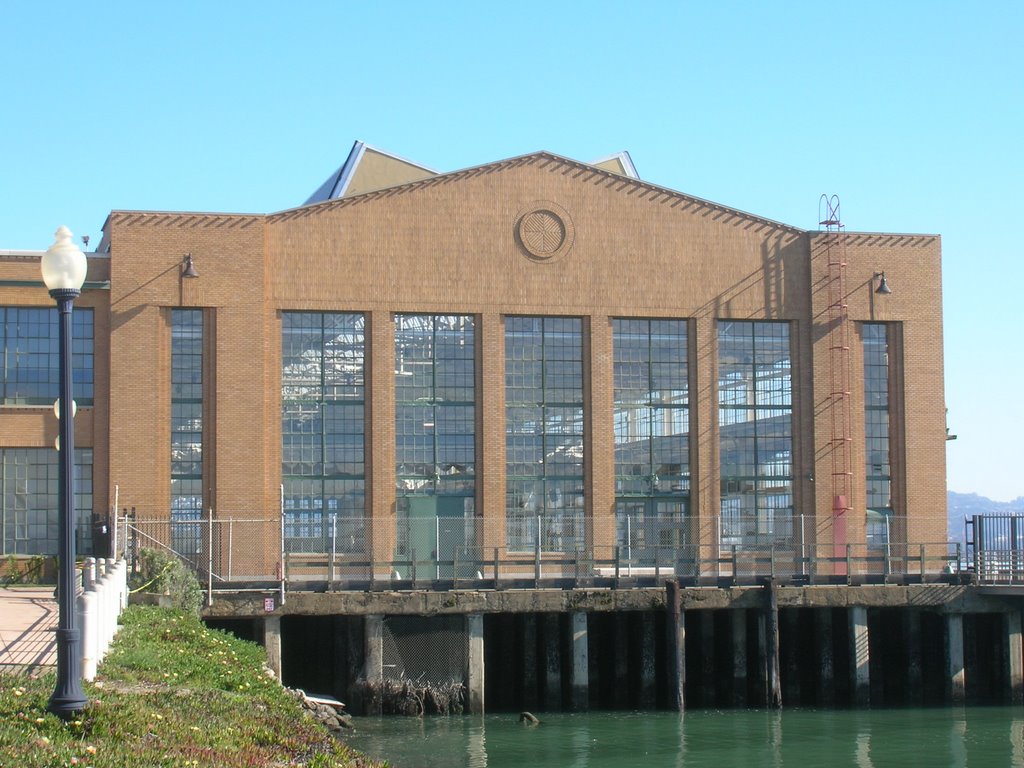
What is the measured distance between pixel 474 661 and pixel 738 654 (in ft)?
22.9

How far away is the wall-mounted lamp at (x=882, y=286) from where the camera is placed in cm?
4806

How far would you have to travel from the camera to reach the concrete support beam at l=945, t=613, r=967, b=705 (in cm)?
3856

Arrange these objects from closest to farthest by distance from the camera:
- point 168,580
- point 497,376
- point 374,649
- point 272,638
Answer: point 168,580, point 272,638, point 374,649, point 497,376

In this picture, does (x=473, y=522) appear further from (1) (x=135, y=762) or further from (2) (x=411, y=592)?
(1) (x=135, y=762)

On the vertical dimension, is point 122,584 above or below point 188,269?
below

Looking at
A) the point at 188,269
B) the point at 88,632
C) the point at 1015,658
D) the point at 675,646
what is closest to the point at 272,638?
the point at 675,646

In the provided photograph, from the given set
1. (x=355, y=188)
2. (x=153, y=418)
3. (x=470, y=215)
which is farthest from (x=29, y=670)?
(x=355, y=188)

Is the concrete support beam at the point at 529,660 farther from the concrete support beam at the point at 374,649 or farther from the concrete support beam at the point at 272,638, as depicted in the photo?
the concrete support beam at the point at 272,638

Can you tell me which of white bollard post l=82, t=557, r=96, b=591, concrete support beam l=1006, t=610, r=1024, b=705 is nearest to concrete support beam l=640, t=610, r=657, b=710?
concrete support beam l=1006, t=610, r=1024, b=705

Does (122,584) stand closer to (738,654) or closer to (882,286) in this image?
(738,654)

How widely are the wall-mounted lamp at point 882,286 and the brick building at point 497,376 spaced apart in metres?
0.09

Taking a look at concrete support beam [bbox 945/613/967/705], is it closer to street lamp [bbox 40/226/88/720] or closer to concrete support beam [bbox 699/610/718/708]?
concrete support beam [bbox 699/610/718/708]

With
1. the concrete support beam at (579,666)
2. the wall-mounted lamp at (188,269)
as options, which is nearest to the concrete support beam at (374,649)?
the concrete support beam at (579,666)

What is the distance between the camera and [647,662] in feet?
124
